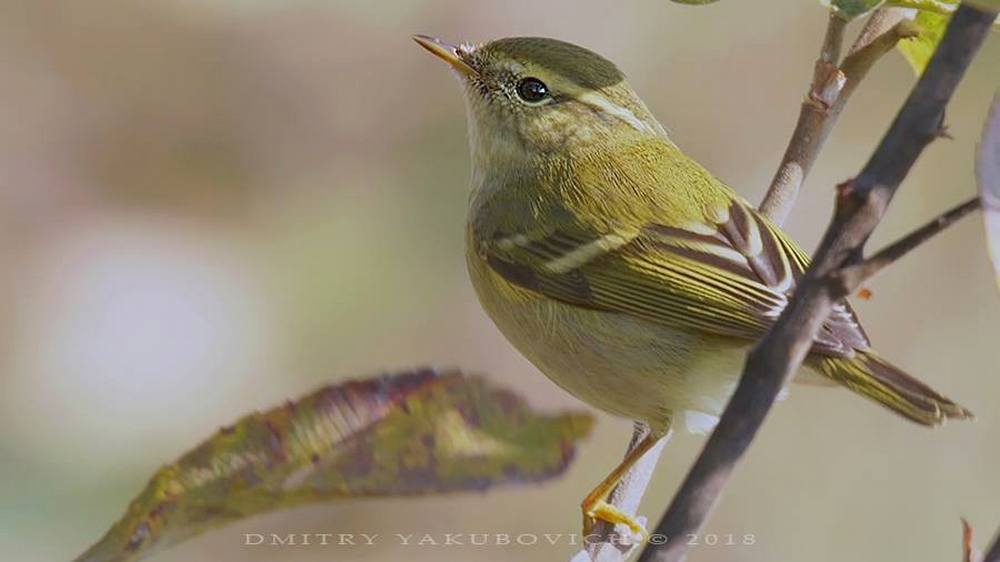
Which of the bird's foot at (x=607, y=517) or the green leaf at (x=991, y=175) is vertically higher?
the green leaf at (x=991, y=175)

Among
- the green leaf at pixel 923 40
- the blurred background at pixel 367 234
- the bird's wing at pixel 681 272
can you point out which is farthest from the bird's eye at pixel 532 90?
the blurred background at pixel 367 234

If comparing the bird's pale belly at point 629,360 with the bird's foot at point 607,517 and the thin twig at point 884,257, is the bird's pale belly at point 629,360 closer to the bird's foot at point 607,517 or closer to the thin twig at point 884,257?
the bird's foot at point 607,517

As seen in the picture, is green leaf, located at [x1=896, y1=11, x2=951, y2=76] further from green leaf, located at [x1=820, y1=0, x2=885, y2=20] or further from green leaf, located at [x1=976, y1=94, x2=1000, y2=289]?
green leaf, located at [x1=976, y1=94, x2=1000, y2=289]

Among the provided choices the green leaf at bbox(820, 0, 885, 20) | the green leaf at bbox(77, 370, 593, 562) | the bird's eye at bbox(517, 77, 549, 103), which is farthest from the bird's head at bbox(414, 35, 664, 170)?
the green leaf at bbox(77, 370, 593, 562)

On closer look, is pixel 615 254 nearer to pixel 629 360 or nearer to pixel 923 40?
pixel 629 360

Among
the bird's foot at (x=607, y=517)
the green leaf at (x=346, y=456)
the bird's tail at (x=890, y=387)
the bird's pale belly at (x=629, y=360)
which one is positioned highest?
the green leaf at (x=346, y=456)

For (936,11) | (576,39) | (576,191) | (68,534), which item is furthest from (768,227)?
(576,39)

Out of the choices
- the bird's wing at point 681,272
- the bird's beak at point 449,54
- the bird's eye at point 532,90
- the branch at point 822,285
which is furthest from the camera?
the bird's eye at point 532,90

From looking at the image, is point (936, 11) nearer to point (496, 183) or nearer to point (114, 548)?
point (114, 548)
